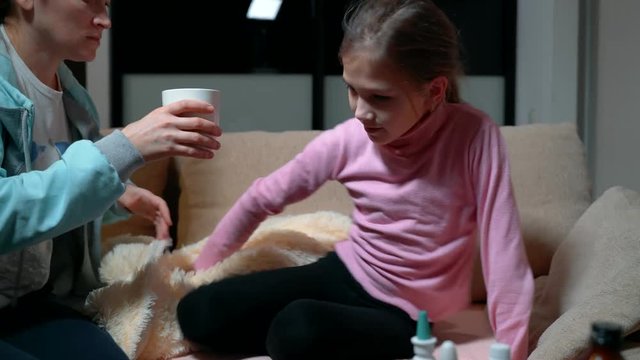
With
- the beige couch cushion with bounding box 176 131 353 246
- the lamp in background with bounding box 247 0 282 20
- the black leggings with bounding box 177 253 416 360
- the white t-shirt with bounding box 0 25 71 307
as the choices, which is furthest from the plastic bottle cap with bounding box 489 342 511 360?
the lamp in background with bounding box 247 0 282 20

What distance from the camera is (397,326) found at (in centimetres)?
141

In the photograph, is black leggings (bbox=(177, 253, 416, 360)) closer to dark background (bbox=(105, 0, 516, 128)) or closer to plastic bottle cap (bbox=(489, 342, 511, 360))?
plastic bottle cap (bbox=(489, 342, 511, 360))

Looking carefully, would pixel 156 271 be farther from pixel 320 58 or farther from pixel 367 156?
pixel 320 58

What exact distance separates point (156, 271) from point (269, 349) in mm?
273

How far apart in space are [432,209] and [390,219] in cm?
9

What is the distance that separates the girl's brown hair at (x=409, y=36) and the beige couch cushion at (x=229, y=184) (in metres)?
0.51

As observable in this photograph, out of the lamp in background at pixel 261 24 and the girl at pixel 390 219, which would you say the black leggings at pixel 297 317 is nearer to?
the girl at pixel 390 219

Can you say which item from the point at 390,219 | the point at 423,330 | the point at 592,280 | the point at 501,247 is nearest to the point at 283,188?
the point at 390,219

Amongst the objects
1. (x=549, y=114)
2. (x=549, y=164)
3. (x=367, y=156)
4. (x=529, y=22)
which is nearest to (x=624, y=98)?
(x=549, y=114)

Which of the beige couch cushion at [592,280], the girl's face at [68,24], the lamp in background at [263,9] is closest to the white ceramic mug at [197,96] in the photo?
the girl's face at [68,24]

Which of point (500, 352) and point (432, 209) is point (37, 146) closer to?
point (432, 209)

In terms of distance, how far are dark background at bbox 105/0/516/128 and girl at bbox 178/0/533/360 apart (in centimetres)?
141

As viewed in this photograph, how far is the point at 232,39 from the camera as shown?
292 cm

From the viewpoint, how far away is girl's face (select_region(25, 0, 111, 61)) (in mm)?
1269
